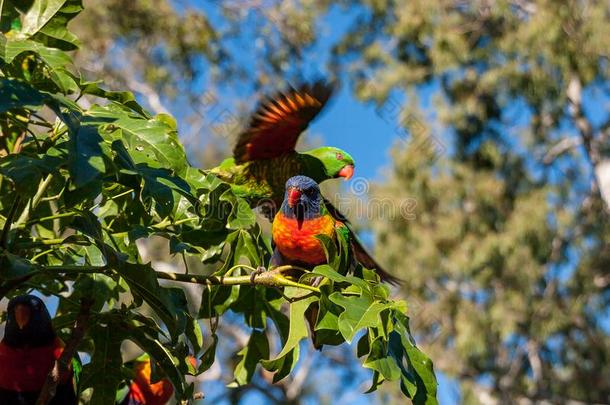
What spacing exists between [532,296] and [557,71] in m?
3.09

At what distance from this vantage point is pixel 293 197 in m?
2.51

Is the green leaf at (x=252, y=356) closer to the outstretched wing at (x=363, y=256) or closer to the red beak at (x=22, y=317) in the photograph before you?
the outstretched wing at (x=363, y=256)

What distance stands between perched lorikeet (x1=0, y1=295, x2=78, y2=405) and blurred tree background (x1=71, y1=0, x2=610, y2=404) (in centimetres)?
704

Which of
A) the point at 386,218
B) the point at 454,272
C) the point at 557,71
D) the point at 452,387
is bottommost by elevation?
the point at 452,387

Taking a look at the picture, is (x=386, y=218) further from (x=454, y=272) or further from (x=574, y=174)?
(x=574, y=174)

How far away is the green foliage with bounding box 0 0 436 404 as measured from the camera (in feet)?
4.90

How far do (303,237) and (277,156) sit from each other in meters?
1.07

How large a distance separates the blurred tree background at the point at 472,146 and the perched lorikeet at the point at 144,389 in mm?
6728

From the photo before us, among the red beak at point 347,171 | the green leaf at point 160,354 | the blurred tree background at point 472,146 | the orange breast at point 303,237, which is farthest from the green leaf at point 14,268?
the blurred tree background at point 472,146

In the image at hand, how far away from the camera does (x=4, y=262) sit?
1505 mm

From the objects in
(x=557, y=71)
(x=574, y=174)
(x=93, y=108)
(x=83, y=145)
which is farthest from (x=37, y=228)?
(x=574, y=174)

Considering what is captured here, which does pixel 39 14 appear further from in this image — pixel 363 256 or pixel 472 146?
pixel 472 146

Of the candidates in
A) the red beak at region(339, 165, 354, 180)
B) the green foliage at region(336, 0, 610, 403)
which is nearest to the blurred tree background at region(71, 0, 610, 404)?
the green foliage at region(336, 0, 610, 403)

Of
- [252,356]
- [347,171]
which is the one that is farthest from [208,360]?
[347,171]
